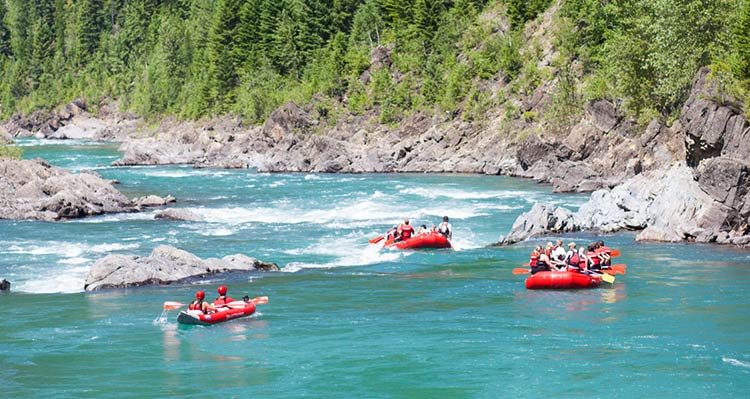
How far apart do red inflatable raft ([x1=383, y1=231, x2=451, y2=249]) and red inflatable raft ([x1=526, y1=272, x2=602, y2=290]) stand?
30.9 ft

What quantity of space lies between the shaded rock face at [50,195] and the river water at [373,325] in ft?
17.0

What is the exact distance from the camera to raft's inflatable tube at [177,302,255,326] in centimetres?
3000

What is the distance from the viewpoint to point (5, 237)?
158ft

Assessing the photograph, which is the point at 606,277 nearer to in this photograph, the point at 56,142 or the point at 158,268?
the point at 158,268

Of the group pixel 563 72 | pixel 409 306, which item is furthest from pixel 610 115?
pixel 409 306

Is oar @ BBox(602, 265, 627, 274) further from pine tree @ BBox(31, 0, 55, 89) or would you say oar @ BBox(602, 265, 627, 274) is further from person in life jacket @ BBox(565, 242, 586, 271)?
pine tree @ BBox(31, 0, 55, 89)

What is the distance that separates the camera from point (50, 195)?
60.3 meters

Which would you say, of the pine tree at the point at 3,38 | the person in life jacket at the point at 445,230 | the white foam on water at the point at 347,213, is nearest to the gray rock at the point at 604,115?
the white foam on water at the point at 347,213

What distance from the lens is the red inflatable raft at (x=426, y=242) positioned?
43750mm

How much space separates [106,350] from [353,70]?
8684cm

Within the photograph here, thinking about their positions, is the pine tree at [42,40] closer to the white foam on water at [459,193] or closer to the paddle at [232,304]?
the white foam on water at [459,193]

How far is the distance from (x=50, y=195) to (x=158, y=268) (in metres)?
26.7

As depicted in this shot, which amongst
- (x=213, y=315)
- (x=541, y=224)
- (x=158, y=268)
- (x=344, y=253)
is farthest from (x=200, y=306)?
(x=541, y=224)

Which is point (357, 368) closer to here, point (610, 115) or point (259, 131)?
point (610, 115)
